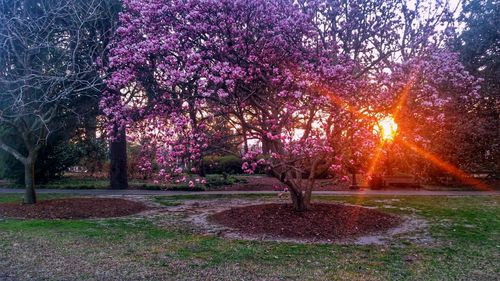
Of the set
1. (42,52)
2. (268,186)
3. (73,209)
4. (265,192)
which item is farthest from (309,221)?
(268,186)

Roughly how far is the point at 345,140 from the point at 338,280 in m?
3.81

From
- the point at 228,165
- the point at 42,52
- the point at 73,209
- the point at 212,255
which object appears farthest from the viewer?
the point at 228,165

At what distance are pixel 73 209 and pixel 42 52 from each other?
462 cm

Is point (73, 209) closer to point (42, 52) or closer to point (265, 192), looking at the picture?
point (42, 52)

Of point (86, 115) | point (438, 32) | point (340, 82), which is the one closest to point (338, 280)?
point (340, 82)

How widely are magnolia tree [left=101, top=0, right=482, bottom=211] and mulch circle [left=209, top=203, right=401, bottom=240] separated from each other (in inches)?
43.3

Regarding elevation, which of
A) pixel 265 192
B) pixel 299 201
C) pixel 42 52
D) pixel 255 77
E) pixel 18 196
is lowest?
pixel 265 192

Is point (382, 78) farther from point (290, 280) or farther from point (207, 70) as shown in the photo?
point (290, 280)

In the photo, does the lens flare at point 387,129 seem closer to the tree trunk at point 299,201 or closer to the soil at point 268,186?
the tree trunk at point 299,201

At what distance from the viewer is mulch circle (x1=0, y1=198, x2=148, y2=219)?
10.9m

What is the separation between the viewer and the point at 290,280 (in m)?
5.50

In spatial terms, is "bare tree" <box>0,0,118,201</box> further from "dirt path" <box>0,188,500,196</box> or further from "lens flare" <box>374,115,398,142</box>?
"lens flare" <box>374,115,398,142</box>

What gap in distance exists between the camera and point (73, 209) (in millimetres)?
11664

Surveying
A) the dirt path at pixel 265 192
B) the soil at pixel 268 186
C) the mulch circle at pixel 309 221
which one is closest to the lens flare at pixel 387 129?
the mulch circle at pixel 309 221
